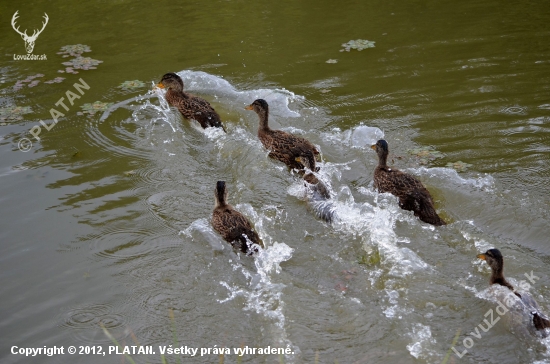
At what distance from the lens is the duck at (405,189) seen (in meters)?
6.09

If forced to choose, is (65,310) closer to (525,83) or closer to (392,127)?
(392,127)

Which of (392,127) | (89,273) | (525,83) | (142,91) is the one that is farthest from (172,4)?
(89,273)

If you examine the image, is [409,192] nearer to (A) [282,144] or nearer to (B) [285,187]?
(B) [285,187]

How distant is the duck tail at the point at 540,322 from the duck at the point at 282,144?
3375 mm

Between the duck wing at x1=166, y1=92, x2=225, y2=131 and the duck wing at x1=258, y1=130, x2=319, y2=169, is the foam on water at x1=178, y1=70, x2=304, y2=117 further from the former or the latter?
the duck wing at x1=258, y1=130, x2=319, y2=169

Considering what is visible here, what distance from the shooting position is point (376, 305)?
5.00 metres

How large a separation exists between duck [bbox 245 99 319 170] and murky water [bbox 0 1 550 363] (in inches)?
8.6

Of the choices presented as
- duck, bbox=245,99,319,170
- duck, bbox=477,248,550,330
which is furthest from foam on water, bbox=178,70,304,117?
duck, bbox=477,248,550,330

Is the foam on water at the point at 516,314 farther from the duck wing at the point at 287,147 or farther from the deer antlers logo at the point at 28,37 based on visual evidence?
the deer antlers logo at the point at 28,37

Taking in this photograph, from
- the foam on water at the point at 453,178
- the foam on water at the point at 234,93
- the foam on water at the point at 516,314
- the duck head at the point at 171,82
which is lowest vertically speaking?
the foam on water at the point at 516,314

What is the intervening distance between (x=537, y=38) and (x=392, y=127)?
399 cm

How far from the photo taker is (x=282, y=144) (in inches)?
292

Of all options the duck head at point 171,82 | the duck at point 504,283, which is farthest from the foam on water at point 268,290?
the duck head at point 171,82

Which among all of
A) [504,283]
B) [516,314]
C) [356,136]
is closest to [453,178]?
[356,136]
